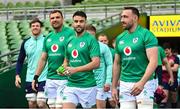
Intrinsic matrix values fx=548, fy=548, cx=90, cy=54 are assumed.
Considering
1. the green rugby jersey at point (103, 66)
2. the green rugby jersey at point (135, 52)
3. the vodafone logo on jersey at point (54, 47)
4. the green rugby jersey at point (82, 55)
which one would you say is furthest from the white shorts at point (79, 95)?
the green rugby jersey at point (103, 66)

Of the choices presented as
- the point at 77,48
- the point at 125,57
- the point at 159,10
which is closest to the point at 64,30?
the point at 77,48

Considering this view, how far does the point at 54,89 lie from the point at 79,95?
1.24 metres

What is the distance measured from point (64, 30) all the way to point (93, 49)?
137cm

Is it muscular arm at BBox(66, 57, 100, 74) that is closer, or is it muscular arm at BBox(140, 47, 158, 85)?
muscular arm at BBox(140, 47, 158, 85)

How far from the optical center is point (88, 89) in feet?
26.7

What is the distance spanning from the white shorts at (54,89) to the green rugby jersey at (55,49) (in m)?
0.07

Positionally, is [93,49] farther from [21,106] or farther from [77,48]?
[21,106]

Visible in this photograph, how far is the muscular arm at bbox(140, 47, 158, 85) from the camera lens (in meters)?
6.91

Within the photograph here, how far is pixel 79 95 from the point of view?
8.08 metres

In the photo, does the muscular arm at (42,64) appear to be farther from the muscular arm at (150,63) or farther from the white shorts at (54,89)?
the muscular arm at (150,63)

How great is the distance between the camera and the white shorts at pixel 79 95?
316 inches

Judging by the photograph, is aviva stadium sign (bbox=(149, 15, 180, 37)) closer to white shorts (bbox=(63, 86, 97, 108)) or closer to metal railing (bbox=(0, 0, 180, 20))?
metal railing (bbox=(0, 0, 180, 20))

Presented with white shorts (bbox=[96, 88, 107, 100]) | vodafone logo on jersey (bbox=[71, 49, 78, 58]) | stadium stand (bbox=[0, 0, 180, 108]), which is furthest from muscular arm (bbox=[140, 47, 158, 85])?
stadium stand (bbox=[0, 0, 180, 108])

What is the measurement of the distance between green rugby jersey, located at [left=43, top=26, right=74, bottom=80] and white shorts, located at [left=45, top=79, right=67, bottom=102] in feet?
0.25
